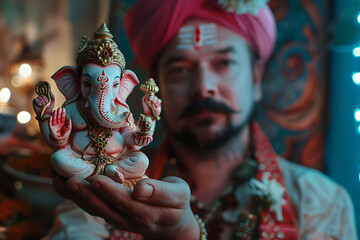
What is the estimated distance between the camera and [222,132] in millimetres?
1470

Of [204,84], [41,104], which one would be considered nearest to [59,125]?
[41,104]

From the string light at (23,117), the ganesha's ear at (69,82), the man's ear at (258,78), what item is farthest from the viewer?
the string light at (23,117)

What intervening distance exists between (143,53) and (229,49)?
14.1 inches

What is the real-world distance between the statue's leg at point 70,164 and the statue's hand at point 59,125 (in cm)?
3

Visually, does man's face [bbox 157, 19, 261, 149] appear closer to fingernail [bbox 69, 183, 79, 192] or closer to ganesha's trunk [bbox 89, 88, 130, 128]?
ganesha's trunk [bbox 89, 88, 130, 128]

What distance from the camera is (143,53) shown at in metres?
1.50

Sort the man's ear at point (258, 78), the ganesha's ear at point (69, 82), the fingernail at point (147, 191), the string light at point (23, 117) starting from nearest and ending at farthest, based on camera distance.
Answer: the fingernail at point (147, 191) → the ganesha's ear at point (69, 82) → the man's ear at point (258, 78) → the string light at point (23, 117)

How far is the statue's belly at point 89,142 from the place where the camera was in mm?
790

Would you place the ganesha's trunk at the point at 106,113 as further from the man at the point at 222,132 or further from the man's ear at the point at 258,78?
the man's ear at the point at 258,78

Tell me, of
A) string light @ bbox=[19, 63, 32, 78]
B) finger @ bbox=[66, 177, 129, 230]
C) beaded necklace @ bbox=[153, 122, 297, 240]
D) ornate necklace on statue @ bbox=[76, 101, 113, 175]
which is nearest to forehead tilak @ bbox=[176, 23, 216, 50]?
beaded necklace @ bbox=[153, 122, 297, 240]

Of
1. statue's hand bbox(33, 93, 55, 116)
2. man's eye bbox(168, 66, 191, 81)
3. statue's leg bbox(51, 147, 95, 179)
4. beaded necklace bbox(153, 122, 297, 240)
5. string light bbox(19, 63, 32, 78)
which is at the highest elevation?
man's eye bbox(168, 66, 191, 81)

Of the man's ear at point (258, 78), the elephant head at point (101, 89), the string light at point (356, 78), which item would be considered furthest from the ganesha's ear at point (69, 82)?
the string light at point (356, 78)

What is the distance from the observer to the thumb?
72cm

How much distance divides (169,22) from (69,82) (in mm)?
697
